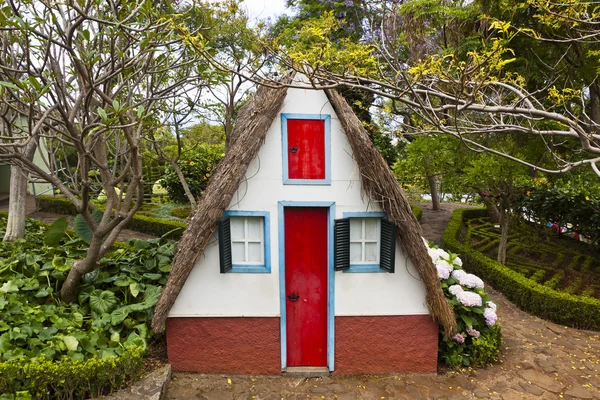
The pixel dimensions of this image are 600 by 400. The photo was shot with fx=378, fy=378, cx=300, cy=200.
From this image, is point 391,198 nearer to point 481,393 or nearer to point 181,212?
point 481,393

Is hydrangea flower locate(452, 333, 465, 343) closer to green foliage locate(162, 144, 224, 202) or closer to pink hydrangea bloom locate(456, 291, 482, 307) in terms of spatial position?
pink hydrangea bloom locate(456, 291, 482, 307)

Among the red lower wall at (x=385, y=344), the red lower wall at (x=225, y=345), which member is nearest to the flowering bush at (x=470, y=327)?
the red lower wall at (x=385, y=344)

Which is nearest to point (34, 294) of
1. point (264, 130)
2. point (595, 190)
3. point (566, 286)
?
point (264, 130)

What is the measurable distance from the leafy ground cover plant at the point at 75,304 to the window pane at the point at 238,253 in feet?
4.52

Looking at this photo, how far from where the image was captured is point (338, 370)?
512 centimetres

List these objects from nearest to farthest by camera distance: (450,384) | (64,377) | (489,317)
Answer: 1. (64,377)
2. (450,384)
3. (489,317)

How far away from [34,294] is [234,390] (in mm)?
3158

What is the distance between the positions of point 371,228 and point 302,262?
3.35ft

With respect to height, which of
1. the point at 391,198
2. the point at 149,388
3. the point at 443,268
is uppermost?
the point at 391,198

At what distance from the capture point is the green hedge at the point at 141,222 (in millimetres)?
11461

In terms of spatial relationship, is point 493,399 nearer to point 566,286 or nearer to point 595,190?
point 566,286

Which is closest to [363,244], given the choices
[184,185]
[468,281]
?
[468,281]

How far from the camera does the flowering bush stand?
5383 mm

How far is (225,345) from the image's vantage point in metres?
5.00
